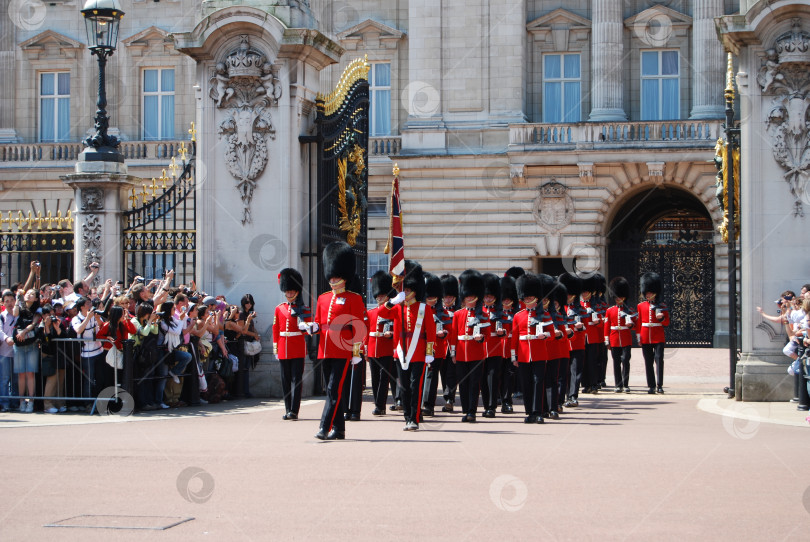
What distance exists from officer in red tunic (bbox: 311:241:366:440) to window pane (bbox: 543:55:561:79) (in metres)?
22.0

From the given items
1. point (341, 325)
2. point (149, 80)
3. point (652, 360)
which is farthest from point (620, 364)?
point (149, 80)

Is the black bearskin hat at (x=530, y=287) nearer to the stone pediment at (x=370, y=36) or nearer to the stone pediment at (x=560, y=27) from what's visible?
the stone pediment at (x=560, y=27)

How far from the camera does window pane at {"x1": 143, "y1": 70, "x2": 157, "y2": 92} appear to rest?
3484 cm

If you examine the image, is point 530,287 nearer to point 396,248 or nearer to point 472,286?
point 472,286

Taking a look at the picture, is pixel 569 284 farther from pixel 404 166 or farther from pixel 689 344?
pixel 404 166

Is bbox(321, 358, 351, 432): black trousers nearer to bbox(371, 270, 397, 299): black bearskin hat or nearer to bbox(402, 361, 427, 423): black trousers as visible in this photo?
bbox(402, 361, 427, 423): black trousers

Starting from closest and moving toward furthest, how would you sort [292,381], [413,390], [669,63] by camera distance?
[413,390], [292,381], [669,63]

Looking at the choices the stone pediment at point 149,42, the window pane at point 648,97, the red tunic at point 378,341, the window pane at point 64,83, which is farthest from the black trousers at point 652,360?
the window pane at point 64,83

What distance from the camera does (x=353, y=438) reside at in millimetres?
10250

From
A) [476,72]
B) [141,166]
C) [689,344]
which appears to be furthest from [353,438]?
[141,166]

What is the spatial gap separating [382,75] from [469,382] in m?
21.2

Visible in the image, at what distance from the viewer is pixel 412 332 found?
11344 millimetres

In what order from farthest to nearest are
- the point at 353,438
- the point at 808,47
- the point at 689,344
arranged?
the point at 689,344 → the point at 808,47 → the point at 353,438

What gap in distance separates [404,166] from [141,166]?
7.02 meters
